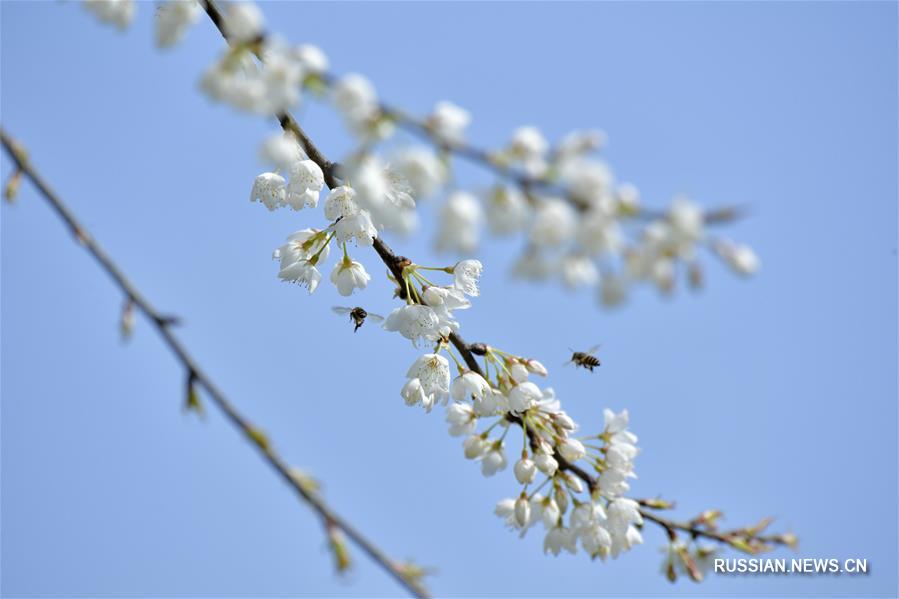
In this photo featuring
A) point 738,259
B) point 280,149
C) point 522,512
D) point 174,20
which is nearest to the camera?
point 738,259

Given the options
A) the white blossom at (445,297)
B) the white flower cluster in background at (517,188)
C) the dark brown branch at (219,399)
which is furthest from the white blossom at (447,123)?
the white blossom at (445,297)

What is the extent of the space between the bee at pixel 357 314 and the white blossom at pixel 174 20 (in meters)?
1.23

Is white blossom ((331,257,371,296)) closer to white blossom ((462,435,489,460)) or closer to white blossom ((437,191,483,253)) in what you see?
white blossom ((462,435,489,460))

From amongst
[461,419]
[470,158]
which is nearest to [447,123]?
[470,158]

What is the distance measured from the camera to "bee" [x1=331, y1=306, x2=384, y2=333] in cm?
300

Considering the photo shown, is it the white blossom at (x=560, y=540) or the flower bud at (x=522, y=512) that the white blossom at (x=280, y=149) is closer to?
the flower bud at (x=522, y=512)

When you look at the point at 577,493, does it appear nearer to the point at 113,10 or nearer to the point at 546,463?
the point at 546,463

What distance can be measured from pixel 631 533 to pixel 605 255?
222cm

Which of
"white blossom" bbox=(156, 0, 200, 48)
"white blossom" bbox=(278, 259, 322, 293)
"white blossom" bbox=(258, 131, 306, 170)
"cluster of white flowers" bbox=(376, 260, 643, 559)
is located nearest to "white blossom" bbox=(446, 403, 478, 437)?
"cluster of white flowers" bbox=(376, 260, 643, 559)

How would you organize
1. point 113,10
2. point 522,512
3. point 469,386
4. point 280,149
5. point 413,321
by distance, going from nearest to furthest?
point 280,149
point 113,10
point 413,321
point 469,386
point 522,512

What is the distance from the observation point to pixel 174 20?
2.15m

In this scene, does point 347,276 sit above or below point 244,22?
above

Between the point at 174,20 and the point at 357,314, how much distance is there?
50.7 inches

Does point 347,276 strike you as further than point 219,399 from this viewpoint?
Yes
